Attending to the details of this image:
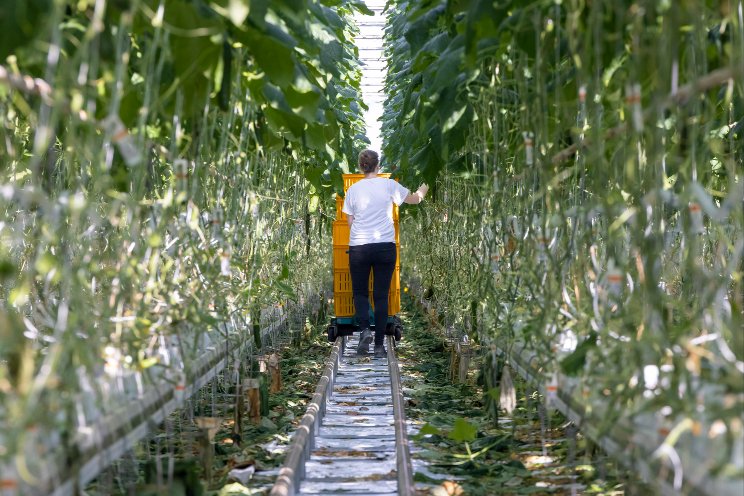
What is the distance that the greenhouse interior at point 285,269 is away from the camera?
2238 millimetres

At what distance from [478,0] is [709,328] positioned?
1206 mm

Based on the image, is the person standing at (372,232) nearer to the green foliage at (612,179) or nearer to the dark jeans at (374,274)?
the dark jeans at (374,274)

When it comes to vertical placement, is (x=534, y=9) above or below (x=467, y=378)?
above

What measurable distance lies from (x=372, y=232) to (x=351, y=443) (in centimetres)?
290

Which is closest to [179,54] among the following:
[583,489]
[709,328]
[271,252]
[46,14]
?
[46,14]

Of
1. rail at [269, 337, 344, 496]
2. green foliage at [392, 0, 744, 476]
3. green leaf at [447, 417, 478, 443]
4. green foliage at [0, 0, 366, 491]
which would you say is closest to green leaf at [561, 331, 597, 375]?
green foliage at [392, 0, 744, 476]

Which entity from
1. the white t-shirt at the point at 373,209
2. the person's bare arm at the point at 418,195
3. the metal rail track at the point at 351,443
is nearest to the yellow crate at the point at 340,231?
the white t-shirt at the point at 373,209

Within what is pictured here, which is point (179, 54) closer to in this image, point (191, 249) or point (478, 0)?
point (478, 0)

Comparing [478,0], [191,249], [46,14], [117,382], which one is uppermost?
[478,0]

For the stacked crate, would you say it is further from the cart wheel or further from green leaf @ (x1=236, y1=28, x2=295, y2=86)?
green leaf @ (x1=236, y1=28, x2=295, y2=86)

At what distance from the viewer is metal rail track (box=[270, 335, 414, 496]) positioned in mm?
4074

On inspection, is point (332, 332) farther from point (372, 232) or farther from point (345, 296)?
point (372, 232)

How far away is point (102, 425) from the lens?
2627mm

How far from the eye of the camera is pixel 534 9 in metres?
3.08
